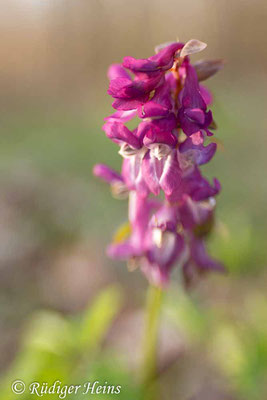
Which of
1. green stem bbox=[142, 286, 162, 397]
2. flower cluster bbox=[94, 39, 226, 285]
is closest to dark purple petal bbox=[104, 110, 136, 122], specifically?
flower cluster bbox=[94, 39, 226, 285]

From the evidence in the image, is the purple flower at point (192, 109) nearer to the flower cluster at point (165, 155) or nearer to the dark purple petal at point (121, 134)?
the flower cluster at point (165, 155)

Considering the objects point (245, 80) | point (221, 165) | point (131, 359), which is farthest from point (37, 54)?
point (131, 359)

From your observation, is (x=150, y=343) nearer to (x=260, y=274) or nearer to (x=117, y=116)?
(x=117, y=116)

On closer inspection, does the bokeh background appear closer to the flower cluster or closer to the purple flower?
the flower cluster

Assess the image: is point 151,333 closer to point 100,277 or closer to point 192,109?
point 192,109

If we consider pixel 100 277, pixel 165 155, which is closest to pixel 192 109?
pixel 165 155
